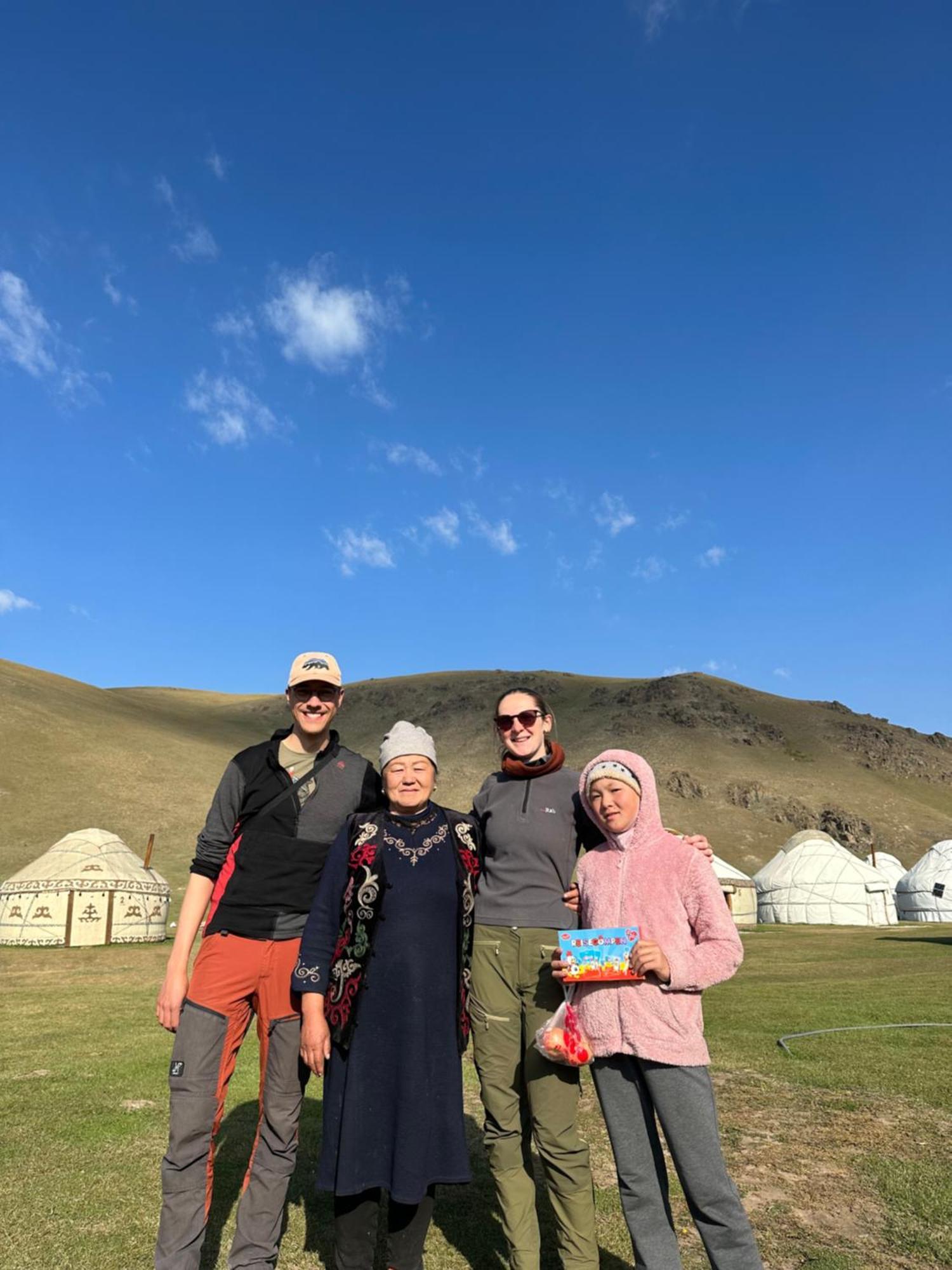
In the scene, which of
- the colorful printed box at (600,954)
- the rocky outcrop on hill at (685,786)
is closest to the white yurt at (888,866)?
the rocky outcrop on hill at (685,786)

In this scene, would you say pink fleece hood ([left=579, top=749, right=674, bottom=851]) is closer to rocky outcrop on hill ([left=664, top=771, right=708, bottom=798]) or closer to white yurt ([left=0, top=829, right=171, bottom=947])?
white yurt ([left=0, top=829, right=171, bottom=947])

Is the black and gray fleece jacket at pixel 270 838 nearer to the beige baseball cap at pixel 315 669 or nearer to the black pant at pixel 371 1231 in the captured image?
the beige baseball cap at pixel 315 669

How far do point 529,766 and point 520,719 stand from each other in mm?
228

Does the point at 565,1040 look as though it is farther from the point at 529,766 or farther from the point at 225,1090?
the point at 225,1090

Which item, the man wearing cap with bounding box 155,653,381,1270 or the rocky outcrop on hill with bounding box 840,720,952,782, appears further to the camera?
the rocky outcrop on hill with bounding box 840,720,952,782

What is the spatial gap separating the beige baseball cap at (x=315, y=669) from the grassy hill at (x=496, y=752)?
3878 cm

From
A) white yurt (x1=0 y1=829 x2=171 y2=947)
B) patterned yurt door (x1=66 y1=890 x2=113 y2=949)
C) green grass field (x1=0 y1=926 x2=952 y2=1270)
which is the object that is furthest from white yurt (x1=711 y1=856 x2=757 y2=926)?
patterned yurt door (x1=66 y1=890 x2=113 y2=949)

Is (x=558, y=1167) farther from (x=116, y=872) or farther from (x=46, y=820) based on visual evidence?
(x=46, y=820)

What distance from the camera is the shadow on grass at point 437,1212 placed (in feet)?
11.5

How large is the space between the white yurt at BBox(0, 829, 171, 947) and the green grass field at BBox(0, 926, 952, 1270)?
38.8 ft

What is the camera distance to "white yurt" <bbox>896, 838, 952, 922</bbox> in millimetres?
36906

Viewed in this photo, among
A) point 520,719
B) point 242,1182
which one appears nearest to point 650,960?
point 520,719

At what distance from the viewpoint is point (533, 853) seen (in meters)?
3.30

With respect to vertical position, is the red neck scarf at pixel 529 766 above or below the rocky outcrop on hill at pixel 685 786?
below
